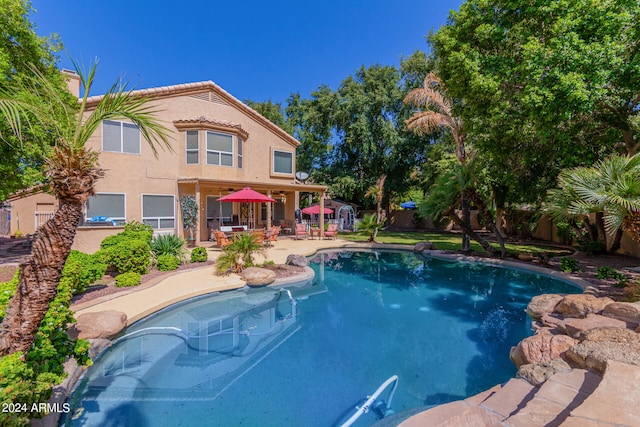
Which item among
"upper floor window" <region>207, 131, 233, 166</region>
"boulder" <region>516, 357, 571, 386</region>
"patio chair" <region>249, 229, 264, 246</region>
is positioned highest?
"upper floor window" <region>207, 131, 233, 166</region>

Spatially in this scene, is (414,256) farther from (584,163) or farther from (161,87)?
(161,87)

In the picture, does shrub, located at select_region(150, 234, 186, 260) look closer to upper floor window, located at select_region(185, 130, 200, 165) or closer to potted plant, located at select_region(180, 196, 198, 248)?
potted plant, located at select_region(180, 196, 198, 248)

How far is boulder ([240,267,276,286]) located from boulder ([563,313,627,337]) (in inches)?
285

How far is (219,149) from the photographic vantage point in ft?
53.5

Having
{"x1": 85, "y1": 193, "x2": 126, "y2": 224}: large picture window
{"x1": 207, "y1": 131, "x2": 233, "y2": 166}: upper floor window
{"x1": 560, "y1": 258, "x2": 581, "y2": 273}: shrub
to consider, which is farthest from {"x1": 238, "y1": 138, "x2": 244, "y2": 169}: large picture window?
{"x1": 560, "y1": 258, "x2": 581, "y2": 273}: shrub

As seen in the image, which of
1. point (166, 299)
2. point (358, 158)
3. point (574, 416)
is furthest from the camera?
point (358, 158)

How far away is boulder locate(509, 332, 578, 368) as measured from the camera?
409 cm

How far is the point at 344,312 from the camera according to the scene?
7.93 metres

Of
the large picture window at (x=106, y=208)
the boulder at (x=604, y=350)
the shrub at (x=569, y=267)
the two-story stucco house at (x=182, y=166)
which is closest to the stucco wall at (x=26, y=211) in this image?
the two-story stucco house at (x=182, y=166)

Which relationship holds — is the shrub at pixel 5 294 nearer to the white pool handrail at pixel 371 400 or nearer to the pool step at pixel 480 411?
the white pool handrail at pixel 371 400

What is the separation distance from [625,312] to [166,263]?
1145 centimetres

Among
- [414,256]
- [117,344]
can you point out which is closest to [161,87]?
[117,344]

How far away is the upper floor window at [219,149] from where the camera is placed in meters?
16.0

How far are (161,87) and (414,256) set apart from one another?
1573cm
